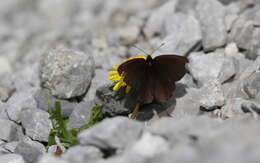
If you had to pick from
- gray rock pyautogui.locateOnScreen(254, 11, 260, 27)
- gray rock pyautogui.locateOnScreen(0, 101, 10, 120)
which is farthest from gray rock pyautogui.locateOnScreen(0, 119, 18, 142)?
gray rock pyautogui.locateOnScreen(254, 11, 260, 27)

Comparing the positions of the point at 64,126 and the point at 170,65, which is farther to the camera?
the point at 64,126

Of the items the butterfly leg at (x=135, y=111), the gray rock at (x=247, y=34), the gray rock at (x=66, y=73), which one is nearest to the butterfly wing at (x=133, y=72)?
the butterfly leg at (x=135, y=111)

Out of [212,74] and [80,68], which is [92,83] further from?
[212,74]

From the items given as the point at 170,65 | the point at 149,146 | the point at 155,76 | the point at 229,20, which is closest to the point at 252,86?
the point at 170,65

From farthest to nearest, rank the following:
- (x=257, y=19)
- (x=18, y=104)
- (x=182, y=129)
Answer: (x=257, y=19) < (x=18, y=104) < (x=182, y=129)

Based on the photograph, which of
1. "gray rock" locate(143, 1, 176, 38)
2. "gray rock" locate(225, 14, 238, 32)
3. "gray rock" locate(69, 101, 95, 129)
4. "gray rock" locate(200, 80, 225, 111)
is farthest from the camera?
"gray rock" locate(143, 1, 176, 38)

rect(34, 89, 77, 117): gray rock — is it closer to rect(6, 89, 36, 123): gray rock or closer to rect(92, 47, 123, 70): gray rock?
rect(6, 89, 36, 123): gray rock

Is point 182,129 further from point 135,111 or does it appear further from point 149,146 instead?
point 135,111
